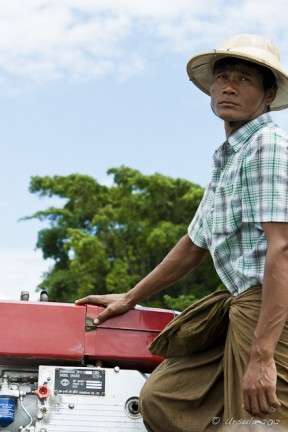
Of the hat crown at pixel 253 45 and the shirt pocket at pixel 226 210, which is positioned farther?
the hat crown at pixel 253 45

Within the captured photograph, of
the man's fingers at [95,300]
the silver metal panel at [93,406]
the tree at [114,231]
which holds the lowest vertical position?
the silver metal panel at [93,406]

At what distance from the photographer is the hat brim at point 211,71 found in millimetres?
4223

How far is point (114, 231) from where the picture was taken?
2958cm

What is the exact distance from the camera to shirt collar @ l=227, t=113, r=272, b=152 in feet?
13.9

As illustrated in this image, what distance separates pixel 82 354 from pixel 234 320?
1.20m

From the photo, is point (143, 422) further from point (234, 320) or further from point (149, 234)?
point (149, 234)

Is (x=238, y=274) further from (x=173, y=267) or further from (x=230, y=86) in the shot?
(x=173, y=267)

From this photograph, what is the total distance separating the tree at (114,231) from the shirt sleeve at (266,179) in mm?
22180

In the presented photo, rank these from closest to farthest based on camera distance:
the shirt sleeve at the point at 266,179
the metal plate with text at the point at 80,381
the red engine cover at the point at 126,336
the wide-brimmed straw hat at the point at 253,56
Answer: the shirt sleeve at the point at 266,179
the wide-brimmed straw hat at the point at 253,56
the metal plate with text at the point at 80,381
the red engine cover at the point at 126,336

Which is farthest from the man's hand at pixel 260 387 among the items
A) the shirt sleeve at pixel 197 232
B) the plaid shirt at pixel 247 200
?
the shirt sleeve at pixel 197 232

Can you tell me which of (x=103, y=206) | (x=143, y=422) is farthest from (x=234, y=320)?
(x=103, y=206)

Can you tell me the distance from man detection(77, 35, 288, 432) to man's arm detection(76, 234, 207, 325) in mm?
105

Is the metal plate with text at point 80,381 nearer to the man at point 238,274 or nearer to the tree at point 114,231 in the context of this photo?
the man at point 238,274

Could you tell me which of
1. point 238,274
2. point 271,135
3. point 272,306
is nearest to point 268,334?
point 272,306
